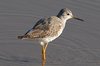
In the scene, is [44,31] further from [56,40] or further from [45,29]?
[56,40]

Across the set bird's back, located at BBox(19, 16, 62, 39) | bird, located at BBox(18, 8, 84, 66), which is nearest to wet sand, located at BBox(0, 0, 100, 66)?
bird, located at BBox(18, 8, 84, 66)

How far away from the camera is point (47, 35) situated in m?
10.2

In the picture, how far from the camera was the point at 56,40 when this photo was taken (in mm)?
11438

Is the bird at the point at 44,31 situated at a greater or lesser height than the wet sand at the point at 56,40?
greater

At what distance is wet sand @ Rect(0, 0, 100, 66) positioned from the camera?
10586mm

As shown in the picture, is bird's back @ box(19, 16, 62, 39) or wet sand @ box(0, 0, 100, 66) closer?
bird's back @ box(19, 16, 62, 39)

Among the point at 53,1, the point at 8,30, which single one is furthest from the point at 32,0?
the point at 8,30

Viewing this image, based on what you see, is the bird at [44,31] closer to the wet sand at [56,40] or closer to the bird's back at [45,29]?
the bird's back at [45,29]

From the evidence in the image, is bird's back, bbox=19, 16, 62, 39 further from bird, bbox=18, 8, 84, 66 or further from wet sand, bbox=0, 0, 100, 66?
wet sand, bbox=0, 0, 100, 66

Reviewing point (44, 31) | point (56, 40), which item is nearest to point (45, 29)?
point (44, 31)

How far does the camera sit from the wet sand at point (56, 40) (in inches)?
417

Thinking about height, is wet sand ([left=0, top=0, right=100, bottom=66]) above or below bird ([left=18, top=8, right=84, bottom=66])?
below

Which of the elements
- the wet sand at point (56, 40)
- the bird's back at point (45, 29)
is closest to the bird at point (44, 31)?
the bird's back at point (45, 29)

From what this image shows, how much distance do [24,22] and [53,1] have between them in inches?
52.6
